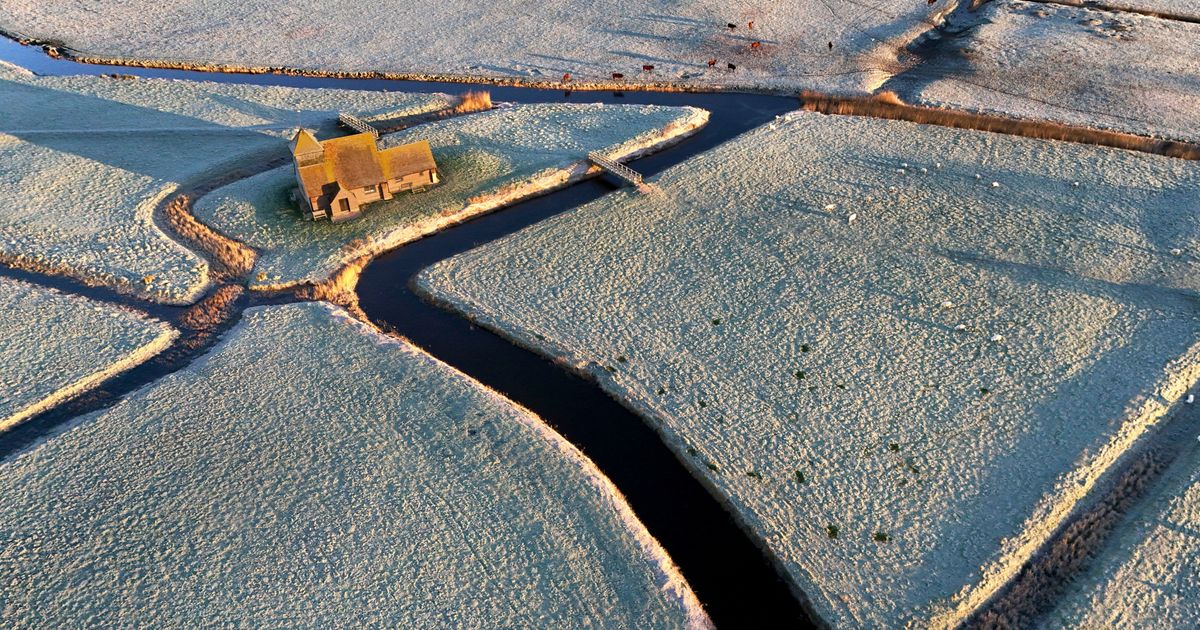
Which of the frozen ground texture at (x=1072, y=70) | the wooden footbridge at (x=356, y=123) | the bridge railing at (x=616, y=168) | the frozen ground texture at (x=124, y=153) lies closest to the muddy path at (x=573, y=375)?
the bridge railing at (x=616, y=168)

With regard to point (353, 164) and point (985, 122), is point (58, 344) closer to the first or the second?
point (353, 164)

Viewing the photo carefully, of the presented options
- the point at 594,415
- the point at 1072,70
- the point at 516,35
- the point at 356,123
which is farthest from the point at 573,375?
the point at 1072,70

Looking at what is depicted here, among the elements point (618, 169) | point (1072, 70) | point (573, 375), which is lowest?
point (1072, 70)

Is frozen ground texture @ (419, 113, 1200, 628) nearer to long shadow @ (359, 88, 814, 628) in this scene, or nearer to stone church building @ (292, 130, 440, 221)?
long shadow @ (359, 88, 814, 628)

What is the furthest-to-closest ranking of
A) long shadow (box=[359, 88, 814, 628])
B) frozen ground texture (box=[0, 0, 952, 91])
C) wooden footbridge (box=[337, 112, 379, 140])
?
frozen ground texture (box=[0, 0, 952, 91])
wooden footbridge (box=[337, 112, 379, 140])
long shadow (box=[359, 88, 814, 628])

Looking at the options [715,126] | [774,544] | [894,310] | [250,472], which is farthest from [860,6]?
[250,472]

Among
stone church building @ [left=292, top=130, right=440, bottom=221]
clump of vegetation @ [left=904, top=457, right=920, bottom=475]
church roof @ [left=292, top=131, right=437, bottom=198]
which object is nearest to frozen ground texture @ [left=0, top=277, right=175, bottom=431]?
stone church building @ [left=292, top=130, right=440, bottom=221]
